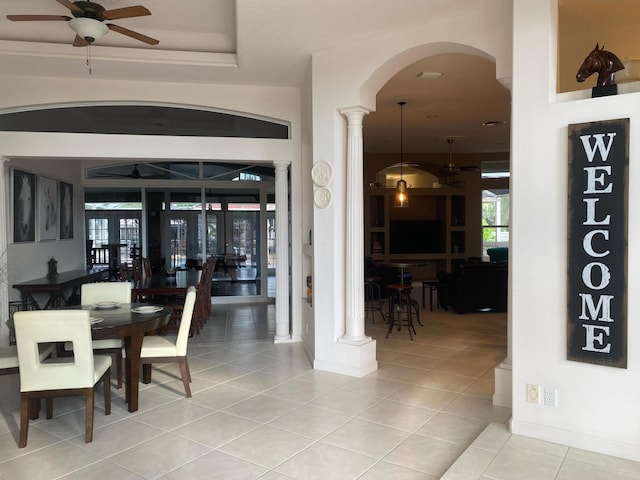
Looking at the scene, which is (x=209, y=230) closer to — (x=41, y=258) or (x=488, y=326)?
(x=41, y=258)

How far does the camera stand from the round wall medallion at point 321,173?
4684mm

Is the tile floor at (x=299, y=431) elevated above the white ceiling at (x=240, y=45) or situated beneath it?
situated beneath

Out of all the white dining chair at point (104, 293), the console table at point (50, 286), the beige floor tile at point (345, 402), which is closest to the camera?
the beige floor tile at point (345, 402)

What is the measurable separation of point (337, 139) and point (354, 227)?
0.90m

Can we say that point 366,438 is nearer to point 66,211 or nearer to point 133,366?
point 133,366

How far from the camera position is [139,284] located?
6.49 m

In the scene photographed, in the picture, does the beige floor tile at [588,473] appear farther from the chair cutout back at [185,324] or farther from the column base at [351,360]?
the chair cutout back at [185,324]

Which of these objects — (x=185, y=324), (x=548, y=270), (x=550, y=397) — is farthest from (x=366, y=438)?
(x=185, y=324)

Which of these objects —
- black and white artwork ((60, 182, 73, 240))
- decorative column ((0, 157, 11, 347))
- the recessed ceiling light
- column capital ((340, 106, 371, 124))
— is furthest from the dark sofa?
black and white artwork ((60, 182, 73, 240))

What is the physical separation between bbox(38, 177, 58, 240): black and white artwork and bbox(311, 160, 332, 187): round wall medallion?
471cm

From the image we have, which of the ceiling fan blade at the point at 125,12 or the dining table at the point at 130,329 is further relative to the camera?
the dining table at the point at 130,329

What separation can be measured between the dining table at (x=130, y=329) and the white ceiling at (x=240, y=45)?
2.60 metres

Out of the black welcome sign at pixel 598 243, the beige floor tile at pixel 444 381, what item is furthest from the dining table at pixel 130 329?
the black welcome sign at pixel 598 243

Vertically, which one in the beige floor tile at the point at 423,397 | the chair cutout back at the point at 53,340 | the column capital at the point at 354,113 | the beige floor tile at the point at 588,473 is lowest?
the beige floor tile at the point at 423,397
